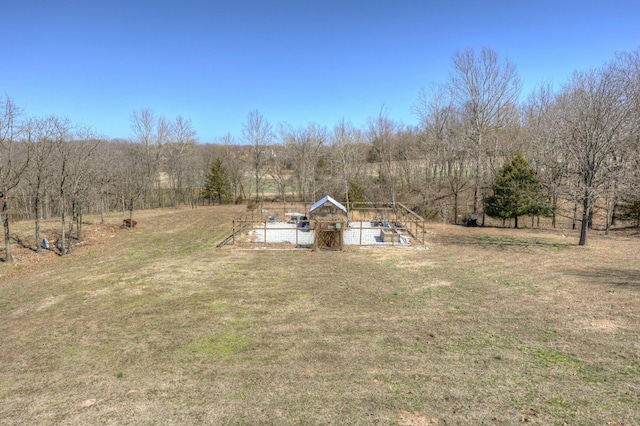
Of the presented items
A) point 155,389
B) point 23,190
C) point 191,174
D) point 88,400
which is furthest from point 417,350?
point 191,174

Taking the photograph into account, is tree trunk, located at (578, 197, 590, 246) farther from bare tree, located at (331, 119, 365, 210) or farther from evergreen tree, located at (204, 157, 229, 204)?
evergreen tree, located at (204, 157, 229, 204)

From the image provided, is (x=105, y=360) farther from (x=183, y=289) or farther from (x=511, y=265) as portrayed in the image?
(x=511, y=265)

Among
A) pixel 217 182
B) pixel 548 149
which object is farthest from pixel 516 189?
pixel 217 182

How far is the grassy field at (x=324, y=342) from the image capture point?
607 centimetres

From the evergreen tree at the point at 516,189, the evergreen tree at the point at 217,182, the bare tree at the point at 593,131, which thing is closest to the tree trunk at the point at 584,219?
the bare tree at the point at 593,131

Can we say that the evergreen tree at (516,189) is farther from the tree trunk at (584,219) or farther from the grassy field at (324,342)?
the grassy field at (324,342)

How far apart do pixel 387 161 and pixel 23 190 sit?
116ft

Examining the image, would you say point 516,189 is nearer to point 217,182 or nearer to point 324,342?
point 324,342

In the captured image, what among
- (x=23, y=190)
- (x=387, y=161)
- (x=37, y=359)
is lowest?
(x=37, y=359)

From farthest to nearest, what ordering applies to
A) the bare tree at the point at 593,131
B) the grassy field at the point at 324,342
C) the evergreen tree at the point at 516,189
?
1. the evergreen tree at the point at 516,189
2. the bare tree at the point at 593,131
3. the grassy field at the point at 324,342

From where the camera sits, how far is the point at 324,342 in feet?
28.3

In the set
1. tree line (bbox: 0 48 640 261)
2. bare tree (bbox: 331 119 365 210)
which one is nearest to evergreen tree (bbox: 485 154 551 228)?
tree line (bbox: 0 48 640 261)

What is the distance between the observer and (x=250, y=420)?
227 inches

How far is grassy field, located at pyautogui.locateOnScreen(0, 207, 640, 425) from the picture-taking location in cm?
607
